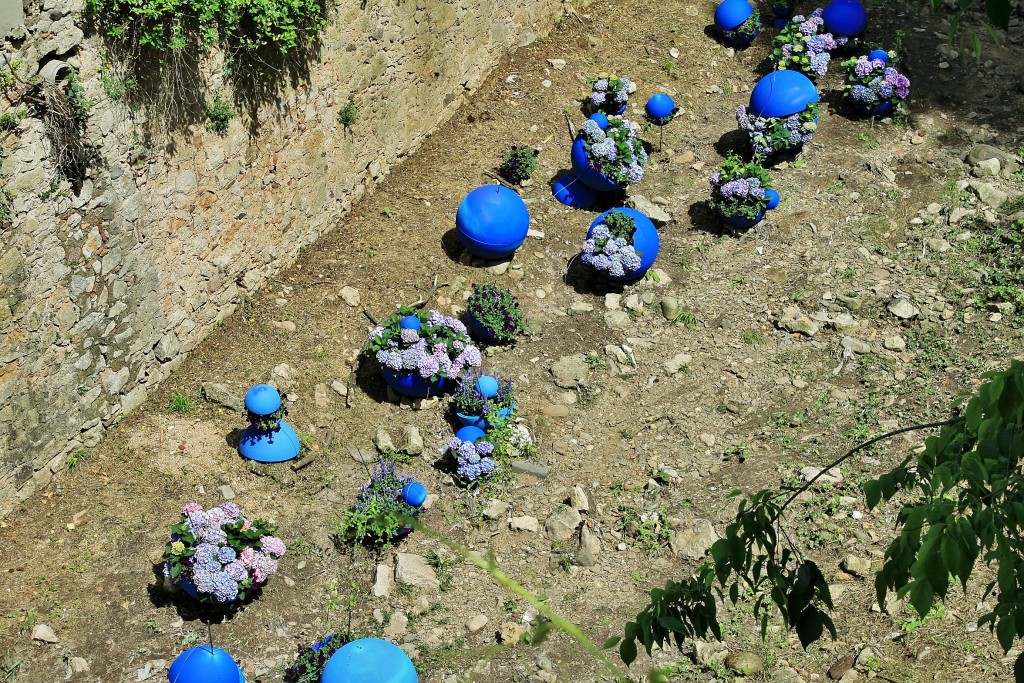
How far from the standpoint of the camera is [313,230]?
824cm

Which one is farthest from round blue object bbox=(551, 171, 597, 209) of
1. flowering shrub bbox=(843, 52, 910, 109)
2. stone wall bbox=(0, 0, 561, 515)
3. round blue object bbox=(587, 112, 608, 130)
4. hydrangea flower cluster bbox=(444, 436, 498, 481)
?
hydrangea flower cluster bbox=(444, 436, 498, 481)

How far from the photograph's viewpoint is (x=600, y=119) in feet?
29.9

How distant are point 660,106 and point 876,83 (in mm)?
1925

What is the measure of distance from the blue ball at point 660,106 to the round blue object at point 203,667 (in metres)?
6.21

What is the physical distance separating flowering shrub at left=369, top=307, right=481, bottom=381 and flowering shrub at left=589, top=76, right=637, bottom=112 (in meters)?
3.16

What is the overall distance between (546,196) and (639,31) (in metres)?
2.64

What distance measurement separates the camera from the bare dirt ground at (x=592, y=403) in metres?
5.83

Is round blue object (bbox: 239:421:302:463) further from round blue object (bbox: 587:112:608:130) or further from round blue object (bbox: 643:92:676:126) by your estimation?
round blue object (bbox: 643:92:676:126)

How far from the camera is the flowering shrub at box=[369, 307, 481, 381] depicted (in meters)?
7.01

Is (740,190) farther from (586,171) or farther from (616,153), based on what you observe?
(586,171)

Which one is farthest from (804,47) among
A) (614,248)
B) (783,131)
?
(614,248)

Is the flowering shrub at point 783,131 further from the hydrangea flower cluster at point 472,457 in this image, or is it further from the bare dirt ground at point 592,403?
the hydrangea flower cluster at point 472,457

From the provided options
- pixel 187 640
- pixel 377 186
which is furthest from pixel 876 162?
pixel 187 640

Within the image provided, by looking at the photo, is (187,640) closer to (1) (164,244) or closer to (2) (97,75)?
(1) (164,244)
